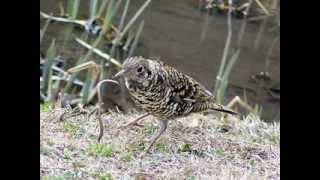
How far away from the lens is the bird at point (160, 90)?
11.4ft

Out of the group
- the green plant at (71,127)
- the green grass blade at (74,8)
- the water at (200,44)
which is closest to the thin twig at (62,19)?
the water at (200,44)

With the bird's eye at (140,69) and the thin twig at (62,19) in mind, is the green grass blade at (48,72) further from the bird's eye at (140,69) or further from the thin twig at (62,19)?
the bird's eye at (140,69)

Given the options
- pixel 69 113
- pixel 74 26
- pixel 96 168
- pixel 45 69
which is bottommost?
pixel 96 168

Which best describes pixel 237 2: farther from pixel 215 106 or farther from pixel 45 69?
pixel 215 106

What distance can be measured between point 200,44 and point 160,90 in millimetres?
3082

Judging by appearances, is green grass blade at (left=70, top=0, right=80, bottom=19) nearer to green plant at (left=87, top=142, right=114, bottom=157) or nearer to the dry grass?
the dry grass

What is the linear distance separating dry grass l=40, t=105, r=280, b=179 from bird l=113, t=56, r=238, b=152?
12 centimetres

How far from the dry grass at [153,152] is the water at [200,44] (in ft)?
5.30

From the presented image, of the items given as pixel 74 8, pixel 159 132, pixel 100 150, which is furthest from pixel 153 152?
pixel 74 8

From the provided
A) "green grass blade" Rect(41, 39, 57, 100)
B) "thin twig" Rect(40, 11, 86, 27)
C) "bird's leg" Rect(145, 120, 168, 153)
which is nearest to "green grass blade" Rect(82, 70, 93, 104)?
"green grass blade" Rect(41, 39, 57, 100)
